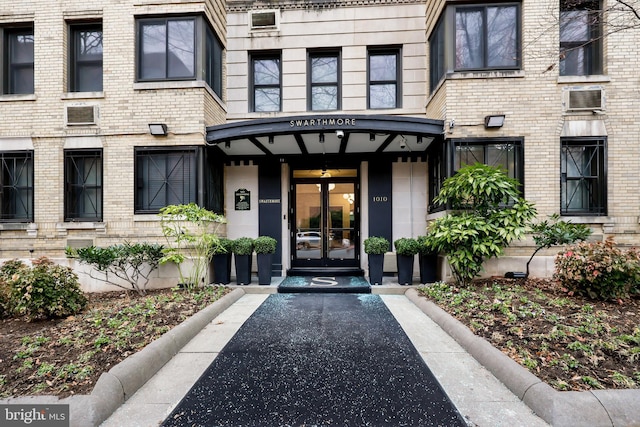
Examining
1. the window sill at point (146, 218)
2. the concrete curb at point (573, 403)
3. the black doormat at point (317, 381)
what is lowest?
the black doormat at point (317, 381)

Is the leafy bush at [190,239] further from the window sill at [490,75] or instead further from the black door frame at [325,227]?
the window sill at [490,75]

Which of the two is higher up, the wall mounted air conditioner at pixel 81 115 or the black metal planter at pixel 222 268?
the wall mounted air conditioner at pixel 81 115

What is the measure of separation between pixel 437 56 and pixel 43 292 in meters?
9.36

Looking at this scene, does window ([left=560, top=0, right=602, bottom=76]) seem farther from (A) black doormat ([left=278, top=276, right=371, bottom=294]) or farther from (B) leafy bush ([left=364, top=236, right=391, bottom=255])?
(A) black doormat ([left=278, top=276, right=371, bottom=294])

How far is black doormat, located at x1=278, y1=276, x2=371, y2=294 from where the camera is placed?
7.07m

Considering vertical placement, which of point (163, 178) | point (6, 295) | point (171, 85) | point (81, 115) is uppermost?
point (171, 85)

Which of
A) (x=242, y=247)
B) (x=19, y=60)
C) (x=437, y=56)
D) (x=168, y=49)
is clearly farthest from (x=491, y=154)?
(x=19, y=60)

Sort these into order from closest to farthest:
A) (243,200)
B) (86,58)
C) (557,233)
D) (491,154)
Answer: (557,233)
(491,154)
(86,58)
(243,200)

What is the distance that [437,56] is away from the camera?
7.88m

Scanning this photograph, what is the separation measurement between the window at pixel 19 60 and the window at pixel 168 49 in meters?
3.23

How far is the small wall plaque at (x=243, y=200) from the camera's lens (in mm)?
8945

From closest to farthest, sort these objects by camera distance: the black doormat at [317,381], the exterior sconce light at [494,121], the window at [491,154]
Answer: the black doormat at [317,381]
the exterior sconce light at [494,121]
the window at [491,154]

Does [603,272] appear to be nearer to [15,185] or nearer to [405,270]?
[405,270]

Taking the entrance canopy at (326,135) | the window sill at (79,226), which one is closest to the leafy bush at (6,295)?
the window sill at (79,226)
